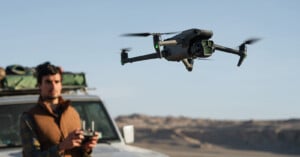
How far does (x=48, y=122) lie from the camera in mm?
4613

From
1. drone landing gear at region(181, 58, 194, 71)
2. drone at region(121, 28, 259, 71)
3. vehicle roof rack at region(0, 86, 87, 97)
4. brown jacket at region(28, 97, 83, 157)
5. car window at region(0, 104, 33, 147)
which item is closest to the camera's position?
drone at region(121, 28, 259, 71)

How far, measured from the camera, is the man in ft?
14.8

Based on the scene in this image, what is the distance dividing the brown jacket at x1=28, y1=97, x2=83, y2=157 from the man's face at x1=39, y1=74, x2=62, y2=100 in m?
0.12

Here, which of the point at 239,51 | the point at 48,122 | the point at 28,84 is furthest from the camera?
the point at 28,84

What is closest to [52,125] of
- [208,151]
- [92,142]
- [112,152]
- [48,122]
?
[48,122]

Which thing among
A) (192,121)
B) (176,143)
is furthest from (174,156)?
(192,121)

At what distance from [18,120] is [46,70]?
9.10 feet

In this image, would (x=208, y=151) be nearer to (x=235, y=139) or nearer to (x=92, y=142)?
(x=235, y=139)

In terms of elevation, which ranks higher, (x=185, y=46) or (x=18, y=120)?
(x=185, y=46)

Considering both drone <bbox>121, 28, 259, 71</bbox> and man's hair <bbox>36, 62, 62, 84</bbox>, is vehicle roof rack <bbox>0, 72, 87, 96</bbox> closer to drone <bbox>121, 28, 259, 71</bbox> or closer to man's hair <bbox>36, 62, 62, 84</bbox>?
man's hair <bbox>36, 62, 62, 84</bbox>

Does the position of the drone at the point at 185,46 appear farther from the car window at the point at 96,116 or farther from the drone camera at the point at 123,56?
the car window at the point at 96,116

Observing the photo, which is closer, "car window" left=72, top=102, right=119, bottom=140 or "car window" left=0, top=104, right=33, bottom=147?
"car window" left=0, top=104, right=33, bottom=147

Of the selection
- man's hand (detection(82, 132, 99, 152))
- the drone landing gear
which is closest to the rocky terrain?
the drone landing gear

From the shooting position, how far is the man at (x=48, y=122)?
452 cm
